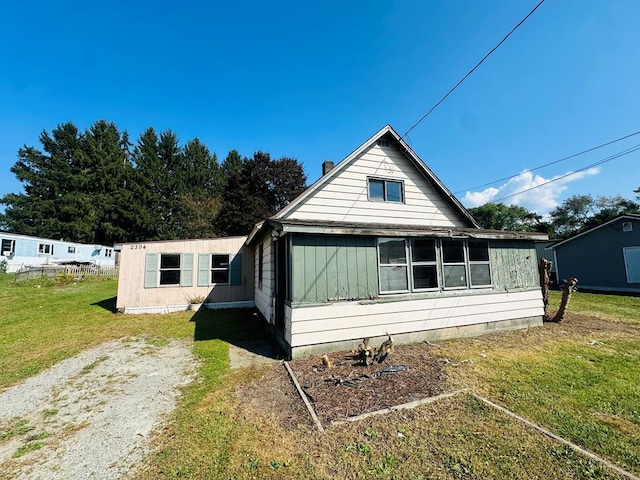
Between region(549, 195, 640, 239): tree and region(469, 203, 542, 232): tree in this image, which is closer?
region(549, 195, 640, 239): tree

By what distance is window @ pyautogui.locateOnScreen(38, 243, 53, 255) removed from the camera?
25.9m

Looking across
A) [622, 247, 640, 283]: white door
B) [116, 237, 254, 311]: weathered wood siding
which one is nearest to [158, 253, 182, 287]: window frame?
[116, 237, 254, 311]: weathered wood siding

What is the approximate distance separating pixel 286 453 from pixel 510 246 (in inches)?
326

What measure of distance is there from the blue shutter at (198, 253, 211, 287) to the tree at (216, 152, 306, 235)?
1753cm

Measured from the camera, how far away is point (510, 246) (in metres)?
8.10

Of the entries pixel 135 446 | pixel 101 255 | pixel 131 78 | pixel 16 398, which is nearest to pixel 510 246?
pixel 135 446

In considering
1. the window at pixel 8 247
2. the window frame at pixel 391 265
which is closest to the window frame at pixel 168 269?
the window frame at pixel 391 265

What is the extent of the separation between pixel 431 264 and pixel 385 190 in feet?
10.3

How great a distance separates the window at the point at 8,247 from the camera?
915 inches

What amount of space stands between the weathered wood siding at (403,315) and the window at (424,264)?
1.36 feet

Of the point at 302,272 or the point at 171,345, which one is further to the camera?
the point at 171,345

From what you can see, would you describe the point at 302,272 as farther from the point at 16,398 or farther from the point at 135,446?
the point at 16,398

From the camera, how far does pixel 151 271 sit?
11188 mm

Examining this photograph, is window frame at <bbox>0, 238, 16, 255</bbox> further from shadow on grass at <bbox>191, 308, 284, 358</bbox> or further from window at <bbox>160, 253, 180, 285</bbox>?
shadow on grass at <bbox>191, 308, 284, 358</bbox>
